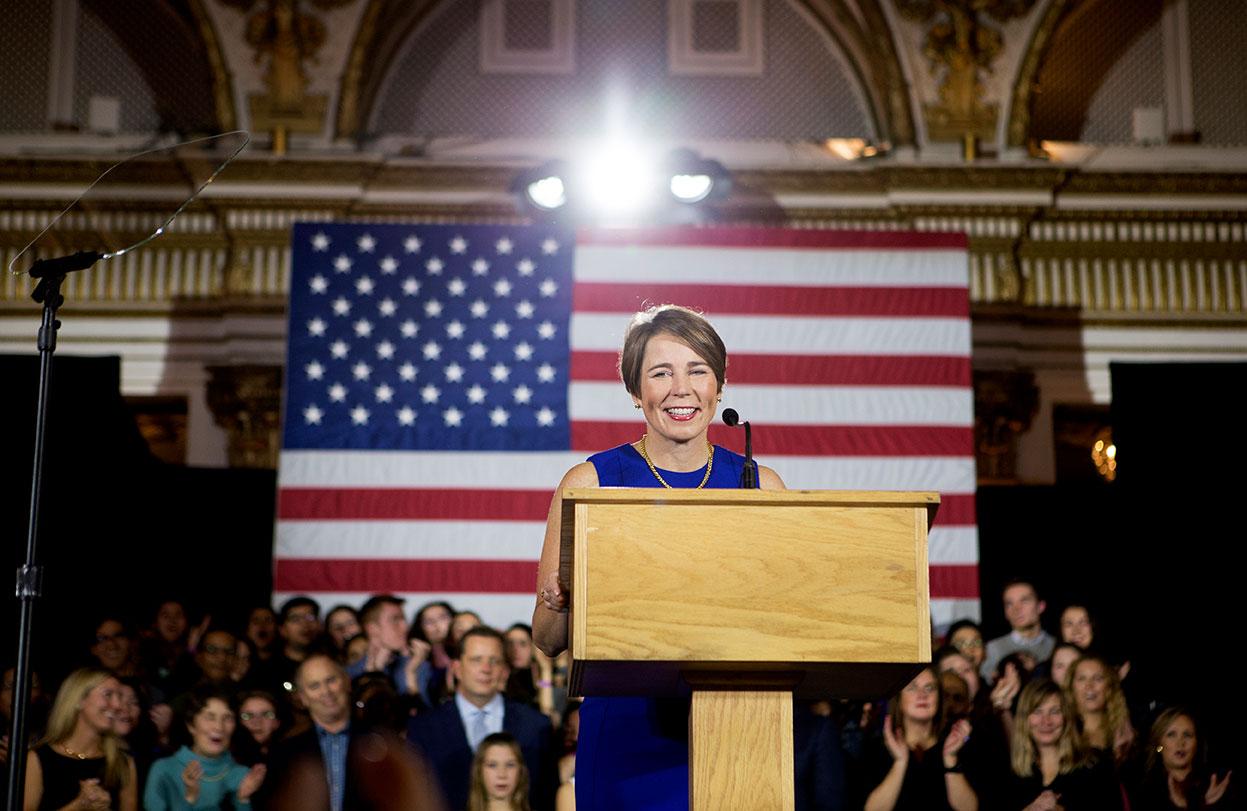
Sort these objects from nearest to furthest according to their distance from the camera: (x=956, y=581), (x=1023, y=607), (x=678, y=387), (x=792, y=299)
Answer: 1. (x=678, y=387)
2. (x=1023, y=607)
3. (x=956, y=581)
4. (x=792, y=299)

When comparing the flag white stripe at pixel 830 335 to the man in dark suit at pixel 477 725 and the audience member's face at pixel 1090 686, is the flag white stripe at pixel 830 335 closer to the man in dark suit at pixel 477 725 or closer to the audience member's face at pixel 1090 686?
the audience member's face at pixel 1090 686

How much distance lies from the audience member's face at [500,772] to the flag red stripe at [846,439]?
2409mm

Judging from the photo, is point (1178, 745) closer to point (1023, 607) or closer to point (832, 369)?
point (1023, 607)

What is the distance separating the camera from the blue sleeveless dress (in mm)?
2697

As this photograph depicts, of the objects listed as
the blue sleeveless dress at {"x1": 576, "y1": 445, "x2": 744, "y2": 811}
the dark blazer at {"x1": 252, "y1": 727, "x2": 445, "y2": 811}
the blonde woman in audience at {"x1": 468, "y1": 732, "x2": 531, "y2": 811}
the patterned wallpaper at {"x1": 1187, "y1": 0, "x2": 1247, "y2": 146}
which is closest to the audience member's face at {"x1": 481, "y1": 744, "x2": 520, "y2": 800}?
the blonde woman in audience at {"x1": 468, "y1": 732, "x2": 531, "y2": 811}

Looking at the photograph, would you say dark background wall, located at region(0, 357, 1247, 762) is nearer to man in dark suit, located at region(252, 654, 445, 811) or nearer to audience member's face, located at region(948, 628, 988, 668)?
audience member's face, located at region(948, 628, 988, 668)

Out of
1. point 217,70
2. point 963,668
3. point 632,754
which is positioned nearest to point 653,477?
point 632,754

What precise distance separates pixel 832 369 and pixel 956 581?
1265 mm

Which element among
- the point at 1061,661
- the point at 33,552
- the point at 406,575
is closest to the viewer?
the point at 33,552

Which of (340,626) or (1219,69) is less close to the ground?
(1219,69)

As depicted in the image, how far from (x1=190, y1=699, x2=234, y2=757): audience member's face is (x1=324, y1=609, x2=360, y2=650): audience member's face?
1335 mm

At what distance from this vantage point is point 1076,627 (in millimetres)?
6695

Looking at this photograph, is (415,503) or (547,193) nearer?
(415,503)

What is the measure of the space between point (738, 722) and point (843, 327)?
569 centimetres
